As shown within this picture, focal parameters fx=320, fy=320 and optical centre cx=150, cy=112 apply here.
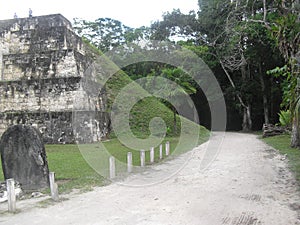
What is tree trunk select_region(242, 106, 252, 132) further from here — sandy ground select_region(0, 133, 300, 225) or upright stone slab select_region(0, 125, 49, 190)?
upright stone slab select_region(0, 125, 49, 190)

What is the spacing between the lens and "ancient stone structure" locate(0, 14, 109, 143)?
1448cm

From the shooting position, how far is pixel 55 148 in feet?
42.3

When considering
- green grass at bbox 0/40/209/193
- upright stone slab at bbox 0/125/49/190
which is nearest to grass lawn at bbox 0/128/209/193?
green grass at bbox 0/40/209/193

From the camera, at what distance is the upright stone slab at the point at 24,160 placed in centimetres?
640

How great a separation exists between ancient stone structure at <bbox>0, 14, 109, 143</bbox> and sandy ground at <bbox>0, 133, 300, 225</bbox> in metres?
7.60

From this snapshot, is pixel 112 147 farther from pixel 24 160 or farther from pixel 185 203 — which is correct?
pixel 185 203

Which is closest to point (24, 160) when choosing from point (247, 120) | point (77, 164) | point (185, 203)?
point (77, 164)

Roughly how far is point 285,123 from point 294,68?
532 inches

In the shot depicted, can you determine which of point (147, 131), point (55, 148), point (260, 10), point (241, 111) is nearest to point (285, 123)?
point (260, 10)

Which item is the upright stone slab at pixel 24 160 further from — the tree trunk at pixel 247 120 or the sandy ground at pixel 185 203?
the tree trunk at pixel 247 120

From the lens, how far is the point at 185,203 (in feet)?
17.2

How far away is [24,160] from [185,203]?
3.36 m

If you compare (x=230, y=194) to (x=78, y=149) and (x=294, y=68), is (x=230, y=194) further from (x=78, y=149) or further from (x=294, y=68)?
(x=78, y=149)

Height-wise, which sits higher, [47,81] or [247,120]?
[47,81]
